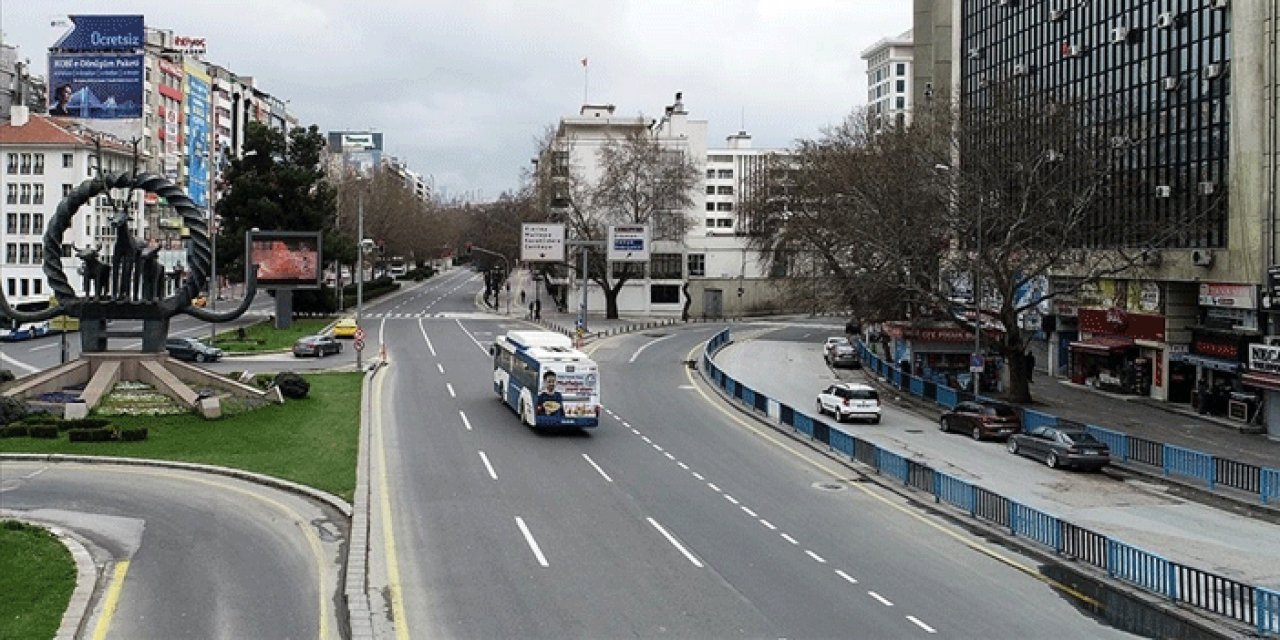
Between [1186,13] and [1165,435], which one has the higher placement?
[1186,13]

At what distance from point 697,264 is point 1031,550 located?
79.2 m

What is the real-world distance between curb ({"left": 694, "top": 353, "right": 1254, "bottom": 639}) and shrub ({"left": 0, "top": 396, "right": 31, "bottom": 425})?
77.6 feet

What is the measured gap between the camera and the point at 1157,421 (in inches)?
1662

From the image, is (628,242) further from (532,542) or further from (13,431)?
(532,542)

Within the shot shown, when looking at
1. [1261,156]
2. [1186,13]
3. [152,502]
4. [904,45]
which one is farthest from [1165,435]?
[904,45]

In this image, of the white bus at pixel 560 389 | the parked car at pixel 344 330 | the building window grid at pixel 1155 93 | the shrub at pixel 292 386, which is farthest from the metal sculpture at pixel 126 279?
the building window grid at pixel 1155 93

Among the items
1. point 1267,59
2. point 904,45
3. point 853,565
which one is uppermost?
point 904,45

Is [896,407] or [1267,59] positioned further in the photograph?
[896,407]

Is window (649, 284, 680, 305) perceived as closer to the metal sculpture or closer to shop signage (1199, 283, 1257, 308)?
shop signage (1199, 283, 1257, 308)

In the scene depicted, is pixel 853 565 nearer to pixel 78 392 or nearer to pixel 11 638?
pixel 11 638

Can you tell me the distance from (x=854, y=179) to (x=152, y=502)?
43.8 metres

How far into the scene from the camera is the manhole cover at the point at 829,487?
93.7ft

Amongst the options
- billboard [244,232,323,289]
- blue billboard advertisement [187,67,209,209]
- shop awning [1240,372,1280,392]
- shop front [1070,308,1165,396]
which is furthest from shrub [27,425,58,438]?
blue billboard advertisement [187,67,209,209]

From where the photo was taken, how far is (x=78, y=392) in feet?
120
